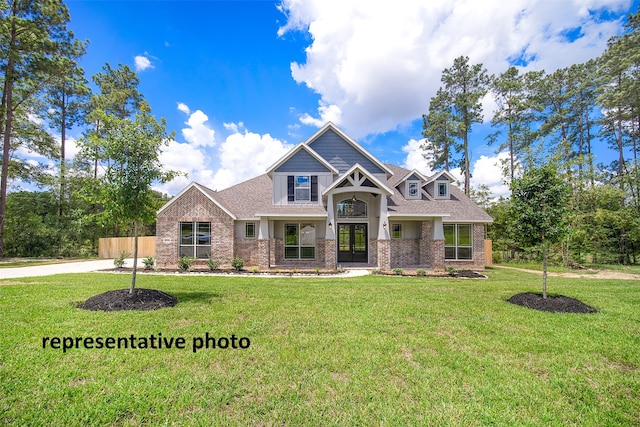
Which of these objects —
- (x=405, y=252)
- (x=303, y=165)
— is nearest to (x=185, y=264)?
(x=303, y=165)

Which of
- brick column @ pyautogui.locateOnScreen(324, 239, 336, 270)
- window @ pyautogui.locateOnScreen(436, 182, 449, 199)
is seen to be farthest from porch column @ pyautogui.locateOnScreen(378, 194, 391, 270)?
window @ pyautogui.locateOnScreen(436, 182, 449, 199)

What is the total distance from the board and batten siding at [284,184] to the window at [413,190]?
5.28m

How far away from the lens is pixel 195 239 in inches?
605

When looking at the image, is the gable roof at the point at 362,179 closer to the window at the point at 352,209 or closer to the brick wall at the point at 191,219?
the window at the point at 352,209

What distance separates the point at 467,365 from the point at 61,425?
499cm

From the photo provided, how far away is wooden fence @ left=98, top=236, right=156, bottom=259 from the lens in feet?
74.1

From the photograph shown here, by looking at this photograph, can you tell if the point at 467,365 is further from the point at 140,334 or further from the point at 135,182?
the point at 135,182

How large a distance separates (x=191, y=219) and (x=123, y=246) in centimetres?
1255

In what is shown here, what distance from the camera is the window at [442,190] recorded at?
17.4 meters

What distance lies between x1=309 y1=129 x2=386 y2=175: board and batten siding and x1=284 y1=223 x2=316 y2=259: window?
447 cm

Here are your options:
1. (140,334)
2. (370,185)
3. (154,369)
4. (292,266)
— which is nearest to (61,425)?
(154,369)

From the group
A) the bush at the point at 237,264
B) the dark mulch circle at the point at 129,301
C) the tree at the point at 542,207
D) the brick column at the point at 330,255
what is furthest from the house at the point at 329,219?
the dark mulch circle at the point at 129,301

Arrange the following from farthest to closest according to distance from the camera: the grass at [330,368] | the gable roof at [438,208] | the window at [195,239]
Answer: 1. the window at [195,239]
2. the gable roof at [438,208]
3. the grass at [330,368]

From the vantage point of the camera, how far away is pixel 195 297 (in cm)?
779
